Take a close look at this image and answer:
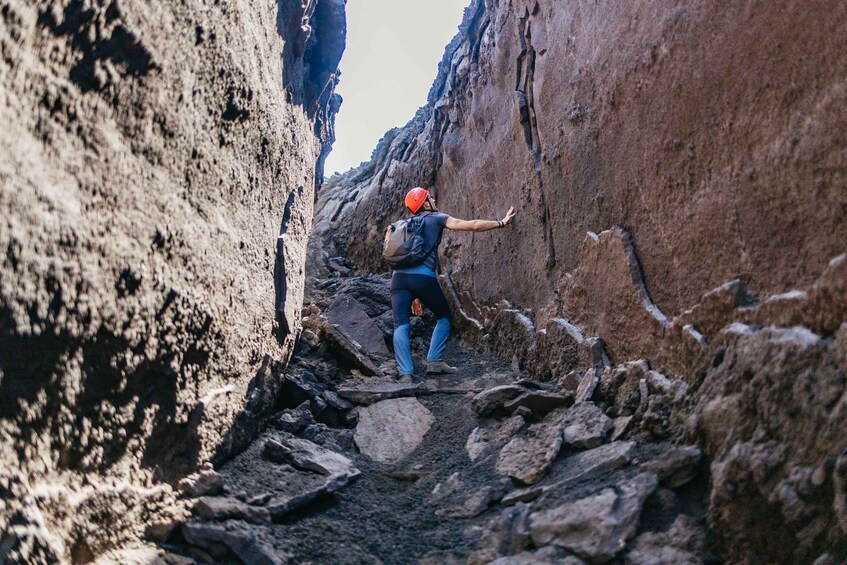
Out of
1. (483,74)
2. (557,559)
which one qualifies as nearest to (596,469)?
(557,559)

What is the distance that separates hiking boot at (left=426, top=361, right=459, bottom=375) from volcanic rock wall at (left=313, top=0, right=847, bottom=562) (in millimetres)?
342

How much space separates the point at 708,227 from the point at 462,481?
114 centimetres

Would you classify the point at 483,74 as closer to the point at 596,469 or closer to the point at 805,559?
the point at 596,469

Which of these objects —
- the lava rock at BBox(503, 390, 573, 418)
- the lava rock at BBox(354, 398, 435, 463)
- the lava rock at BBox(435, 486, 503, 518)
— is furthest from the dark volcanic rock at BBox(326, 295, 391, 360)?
the lava rock at BBox(435, 486, 503, 518)

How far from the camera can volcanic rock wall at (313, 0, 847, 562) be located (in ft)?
4.82

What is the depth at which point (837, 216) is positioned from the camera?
1.48 meters

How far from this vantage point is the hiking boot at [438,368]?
3.82m

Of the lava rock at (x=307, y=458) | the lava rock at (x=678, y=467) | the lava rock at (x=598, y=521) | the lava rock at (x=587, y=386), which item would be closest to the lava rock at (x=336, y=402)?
the lava rock at (x=307, y=458)

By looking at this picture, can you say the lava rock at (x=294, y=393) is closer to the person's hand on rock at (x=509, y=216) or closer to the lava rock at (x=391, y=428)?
the lava rock at (x=391, y=428)

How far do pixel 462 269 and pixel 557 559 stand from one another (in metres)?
3.17

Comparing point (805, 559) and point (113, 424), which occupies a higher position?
point (113, 424)

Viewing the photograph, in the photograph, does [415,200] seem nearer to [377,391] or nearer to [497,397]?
[377,391]

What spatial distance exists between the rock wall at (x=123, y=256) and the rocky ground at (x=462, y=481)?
0.21m

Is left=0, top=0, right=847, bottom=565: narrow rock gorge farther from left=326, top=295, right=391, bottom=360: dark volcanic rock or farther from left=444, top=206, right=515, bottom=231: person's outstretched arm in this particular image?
left=326, top=295, right=391, bottom=360: dark volcanic rock
